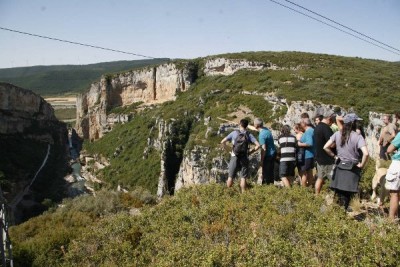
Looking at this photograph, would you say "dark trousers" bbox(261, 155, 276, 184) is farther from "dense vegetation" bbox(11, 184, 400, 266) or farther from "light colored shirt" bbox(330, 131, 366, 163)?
"light colored shirt" bbox(330, 131, 366, 163)

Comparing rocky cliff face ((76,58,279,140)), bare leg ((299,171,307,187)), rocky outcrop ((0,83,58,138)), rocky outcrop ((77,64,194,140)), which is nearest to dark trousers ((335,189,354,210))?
bare leg ((299,171,307,187))

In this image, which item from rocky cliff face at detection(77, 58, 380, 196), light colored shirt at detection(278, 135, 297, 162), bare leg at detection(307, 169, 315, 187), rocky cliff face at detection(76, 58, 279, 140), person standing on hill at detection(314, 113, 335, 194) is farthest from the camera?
rocky cliff face at detection(76, 58, 279, 140)

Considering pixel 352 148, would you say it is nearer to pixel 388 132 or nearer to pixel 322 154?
pixel 322 154

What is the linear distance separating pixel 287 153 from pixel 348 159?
193 cm

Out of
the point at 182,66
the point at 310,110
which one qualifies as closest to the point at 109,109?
Answer: the point at 182,66

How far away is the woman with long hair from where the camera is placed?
6.10 metres

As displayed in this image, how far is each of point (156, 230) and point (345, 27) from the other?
8.74 meters

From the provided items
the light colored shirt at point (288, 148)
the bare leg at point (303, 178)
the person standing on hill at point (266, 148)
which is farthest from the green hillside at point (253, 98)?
the light colored shirt at point (288, 148)

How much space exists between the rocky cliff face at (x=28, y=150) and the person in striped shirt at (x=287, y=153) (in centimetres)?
4071

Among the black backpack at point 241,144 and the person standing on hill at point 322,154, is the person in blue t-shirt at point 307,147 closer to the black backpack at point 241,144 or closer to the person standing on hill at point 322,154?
the person standing on hill at point 322,154

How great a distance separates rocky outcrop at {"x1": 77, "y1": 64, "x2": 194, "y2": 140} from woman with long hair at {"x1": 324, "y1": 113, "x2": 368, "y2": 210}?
209ft

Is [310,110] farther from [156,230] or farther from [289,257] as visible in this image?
[289,257]

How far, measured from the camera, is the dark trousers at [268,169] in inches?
336

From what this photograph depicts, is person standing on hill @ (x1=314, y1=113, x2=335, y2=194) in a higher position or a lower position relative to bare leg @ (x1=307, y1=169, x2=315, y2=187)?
higher
